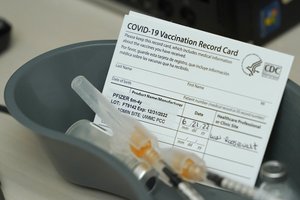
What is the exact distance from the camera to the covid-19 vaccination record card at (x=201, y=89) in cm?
63

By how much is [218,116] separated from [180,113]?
4cm

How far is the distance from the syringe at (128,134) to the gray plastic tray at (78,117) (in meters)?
0.03

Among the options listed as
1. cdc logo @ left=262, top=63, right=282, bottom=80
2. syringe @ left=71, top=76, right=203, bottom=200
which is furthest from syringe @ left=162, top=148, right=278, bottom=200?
cdc logo @ left=262, top=63, right=282, bottom=80

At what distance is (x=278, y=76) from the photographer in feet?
2.03

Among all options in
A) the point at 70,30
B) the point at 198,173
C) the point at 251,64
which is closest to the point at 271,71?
the point at 251,64

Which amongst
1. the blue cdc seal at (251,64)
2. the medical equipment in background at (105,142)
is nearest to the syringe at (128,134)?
the medical equipment in background at (105,142)

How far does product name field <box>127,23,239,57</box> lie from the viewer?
0.64m

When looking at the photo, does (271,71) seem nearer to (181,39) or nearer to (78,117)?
(181,39)

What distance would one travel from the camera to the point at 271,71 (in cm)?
62

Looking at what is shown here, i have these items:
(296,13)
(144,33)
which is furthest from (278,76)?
(296,13)

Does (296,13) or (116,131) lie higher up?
(296,13)

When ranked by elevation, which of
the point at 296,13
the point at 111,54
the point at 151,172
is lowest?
the point at 151,172

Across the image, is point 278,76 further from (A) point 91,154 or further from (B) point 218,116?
(A) point 91,154

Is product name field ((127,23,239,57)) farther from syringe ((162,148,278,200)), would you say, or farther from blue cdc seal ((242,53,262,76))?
syringe ((162,148,278,200))
